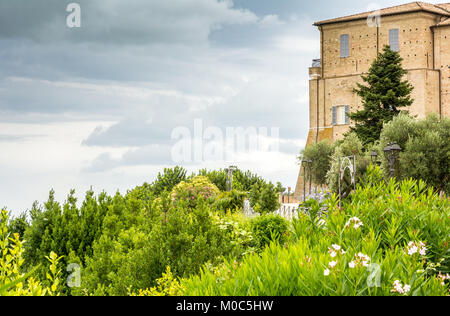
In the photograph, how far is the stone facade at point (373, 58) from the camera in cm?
4131

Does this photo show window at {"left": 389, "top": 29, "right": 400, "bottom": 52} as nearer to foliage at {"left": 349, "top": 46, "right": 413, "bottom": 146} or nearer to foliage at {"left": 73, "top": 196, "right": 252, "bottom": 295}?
foliage at {"left": 349, "top": 46, "right": 413, "bottom": 146}

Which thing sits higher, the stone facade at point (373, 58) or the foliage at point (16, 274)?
the stone facade at point (373, 58)

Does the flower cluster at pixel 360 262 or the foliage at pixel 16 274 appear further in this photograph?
the foliage at pixel 16 274

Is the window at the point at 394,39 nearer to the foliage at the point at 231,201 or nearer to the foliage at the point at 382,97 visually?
the foliage at the point at 382,97

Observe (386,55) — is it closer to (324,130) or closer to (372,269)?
(324,130)

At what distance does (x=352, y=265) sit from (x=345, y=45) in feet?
140

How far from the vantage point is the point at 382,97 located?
119ft

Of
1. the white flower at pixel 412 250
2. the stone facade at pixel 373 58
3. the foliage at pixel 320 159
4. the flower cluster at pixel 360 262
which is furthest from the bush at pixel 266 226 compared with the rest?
the stone facade at pixel 373 58

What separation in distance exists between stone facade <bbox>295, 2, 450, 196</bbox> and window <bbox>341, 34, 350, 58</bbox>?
0.27ft

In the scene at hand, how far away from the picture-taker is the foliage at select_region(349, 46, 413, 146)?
36.3 metres

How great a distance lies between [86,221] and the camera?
9.12m

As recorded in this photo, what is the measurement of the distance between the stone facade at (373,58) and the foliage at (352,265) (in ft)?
124

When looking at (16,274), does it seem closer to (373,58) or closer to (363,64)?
(373,58)
